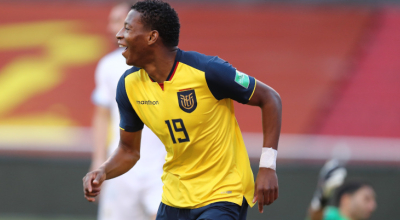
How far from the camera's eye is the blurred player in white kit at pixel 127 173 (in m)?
4.22

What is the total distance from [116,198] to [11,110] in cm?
706

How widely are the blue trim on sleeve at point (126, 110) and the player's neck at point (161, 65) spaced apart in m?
0.19

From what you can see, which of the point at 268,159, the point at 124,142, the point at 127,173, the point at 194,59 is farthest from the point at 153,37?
the point at 127,173

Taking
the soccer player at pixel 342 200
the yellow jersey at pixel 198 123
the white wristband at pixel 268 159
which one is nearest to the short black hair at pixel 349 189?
the soccer player at pixel 342 200

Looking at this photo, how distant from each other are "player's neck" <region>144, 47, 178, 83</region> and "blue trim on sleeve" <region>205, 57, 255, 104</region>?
0.24 meters

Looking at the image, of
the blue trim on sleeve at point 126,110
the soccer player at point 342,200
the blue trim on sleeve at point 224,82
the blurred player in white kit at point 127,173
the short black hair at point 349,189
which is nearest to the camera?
the blue trim on sleeve at point 224,82

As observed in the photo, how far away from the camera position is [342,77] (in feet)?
37.1

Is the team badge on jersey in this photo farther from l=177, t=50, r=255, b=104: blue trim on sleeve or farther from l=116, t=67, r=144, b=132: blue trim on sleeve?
l=116, t=67, r=144, b=132: blue trim on sleeve

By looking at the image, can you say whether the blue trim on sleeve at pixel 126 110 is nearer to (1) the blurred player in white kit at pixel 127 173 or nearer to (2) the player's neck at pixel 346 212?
(1) the blurred player in white kit at pixel 127 173

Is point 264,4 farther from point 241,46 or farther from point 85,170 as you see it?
point 85,170

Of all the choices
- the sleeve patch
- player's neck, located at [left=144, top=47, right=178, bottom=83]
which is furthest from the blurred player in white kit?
the sleeve patch

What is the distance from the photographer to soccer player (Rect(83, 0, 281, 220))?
2.75m

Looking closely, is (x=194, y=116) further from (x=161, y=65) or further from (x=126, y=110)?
(x=126, y=110)

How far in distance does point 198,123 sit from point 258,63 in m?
8.92
